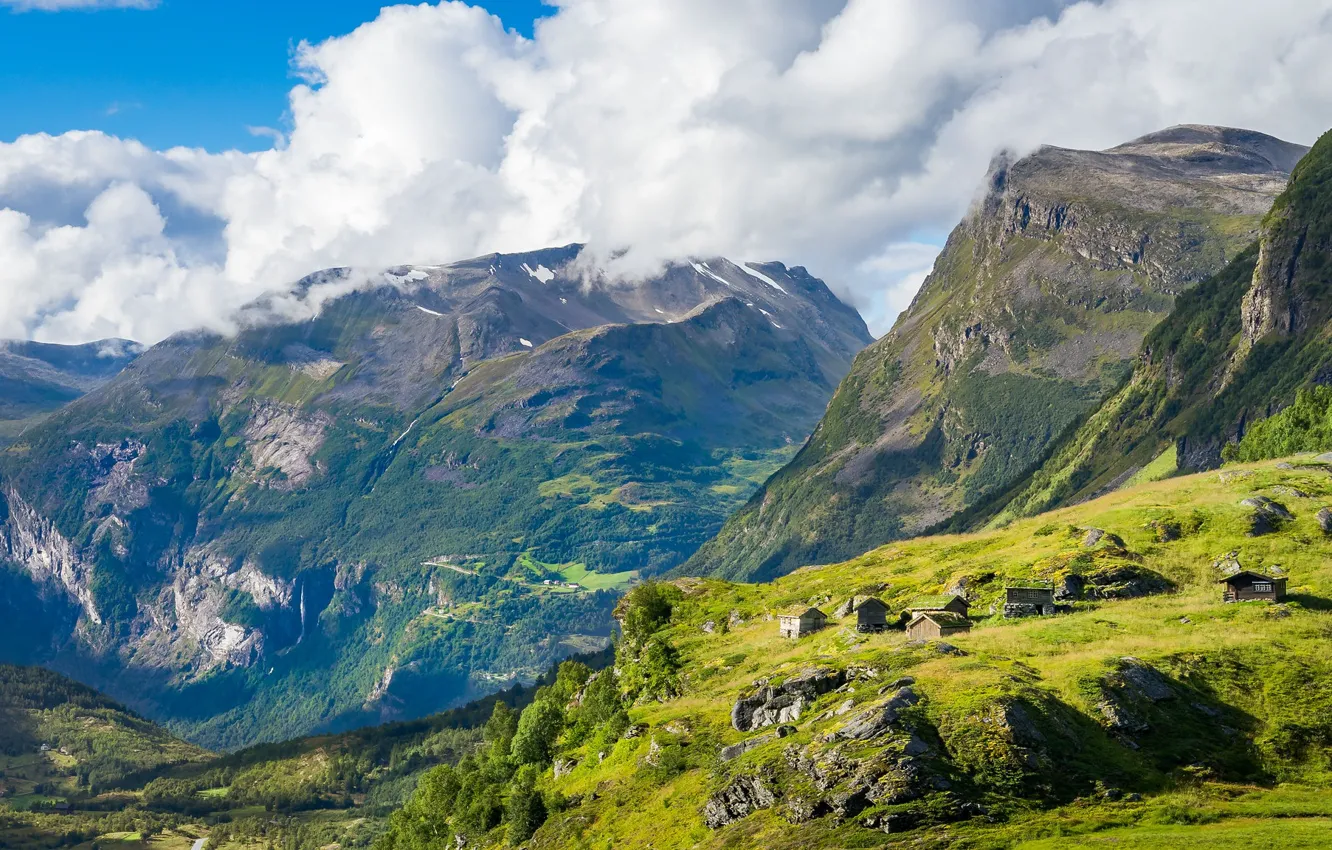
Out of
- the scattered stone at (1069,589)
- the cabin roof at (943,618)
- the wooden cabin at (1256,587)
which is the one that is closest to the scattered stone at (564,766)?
the cabin roof at (943,618)

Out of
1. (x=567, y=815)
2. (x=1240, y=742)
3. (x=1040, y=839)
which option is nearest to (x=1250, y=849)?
(x=1040, y=839)

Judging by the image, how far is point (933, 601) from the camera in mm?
133000

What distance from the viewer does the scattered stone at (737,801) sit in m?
90.4

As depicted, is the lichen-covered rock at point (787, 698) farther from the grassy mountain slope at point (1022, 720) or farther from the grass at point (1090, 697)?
the grass at point (1090, 697)

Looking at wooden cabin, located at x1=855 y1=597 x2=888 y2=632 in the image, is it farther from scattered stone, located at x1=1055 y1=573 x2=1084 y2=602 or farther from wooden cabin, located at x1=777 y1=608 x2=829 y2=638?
scattered stone, located at x1=1055 y1=573 x2=1084 y2=602

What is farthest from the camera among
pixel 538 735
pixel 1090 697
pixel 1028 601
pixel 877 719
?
pixel 538 735

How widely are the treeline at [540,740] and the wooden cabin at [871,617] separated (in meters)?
23.8

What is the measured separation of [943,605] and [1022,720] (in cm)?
4073

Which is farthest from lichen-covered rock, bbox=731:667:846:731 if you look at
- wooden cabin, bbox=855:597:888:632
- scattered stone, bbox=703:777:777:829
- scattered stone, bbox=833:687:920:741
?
wooden cabin, bbox=855:597:888:632

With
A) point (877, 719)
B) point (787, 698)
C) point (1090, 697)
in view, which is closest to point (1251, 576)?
point (1090, 697)

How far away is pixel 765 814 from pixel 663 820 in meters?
13.5

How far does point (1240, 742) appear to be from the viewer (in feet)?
297

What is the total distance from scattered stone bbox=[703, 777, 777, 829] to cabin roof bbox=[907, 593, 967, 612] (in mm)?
38176

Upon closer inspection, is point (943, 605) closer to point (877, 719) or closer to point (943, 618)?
point (943, 618)
